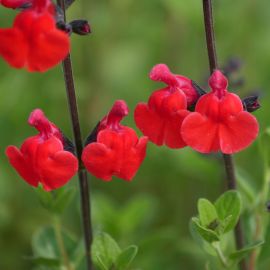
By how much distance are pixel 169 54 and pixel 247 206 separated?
1689 millimetres

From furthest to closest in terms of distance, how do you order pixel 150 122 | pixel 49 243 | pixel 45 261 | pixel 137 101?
1. pixel 137 101
2. pixel 49 243
3. pixel 45 261
4. pixel 150 122

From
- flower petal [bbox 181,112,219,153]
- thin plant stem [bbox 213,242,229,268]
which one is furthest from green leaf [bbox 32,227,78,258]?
flower petal [bbox 181,112,219,153]

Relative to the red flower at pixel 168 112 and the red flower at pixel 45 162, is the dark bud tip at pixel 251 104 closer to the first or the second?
the red flower at pixel 168 112

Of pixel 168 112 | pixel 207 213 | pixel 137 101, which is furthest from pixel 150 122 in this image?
pixel 137 101

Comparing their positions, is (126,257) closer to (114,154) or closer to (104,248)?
(104,248)

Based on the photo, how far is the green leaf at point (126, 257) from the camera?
2047mm

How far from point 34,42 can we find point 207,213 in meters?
0.66

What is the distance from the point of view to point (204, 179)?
346cm

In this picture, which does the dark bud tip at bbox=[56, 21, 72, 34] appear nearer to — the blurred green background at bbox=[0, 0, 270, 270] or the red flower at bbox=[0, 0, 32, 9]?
the red flower at bbox=[0, 0, 32, 9]

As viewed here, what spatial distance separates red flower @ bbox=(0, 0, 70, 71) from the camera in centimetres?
175

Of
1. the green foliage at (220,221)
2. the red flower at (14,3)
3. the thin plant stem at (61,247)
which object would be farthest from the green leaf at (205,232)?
the red flower at (14,3)

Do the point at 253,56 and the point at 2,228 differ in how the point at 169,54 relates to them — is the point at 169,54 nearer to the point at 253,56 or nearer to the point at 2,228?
the point at 253,56

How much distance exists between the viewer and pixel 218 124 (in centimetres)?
199

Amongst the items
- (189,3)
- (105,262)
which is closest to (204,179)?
(189,3)
